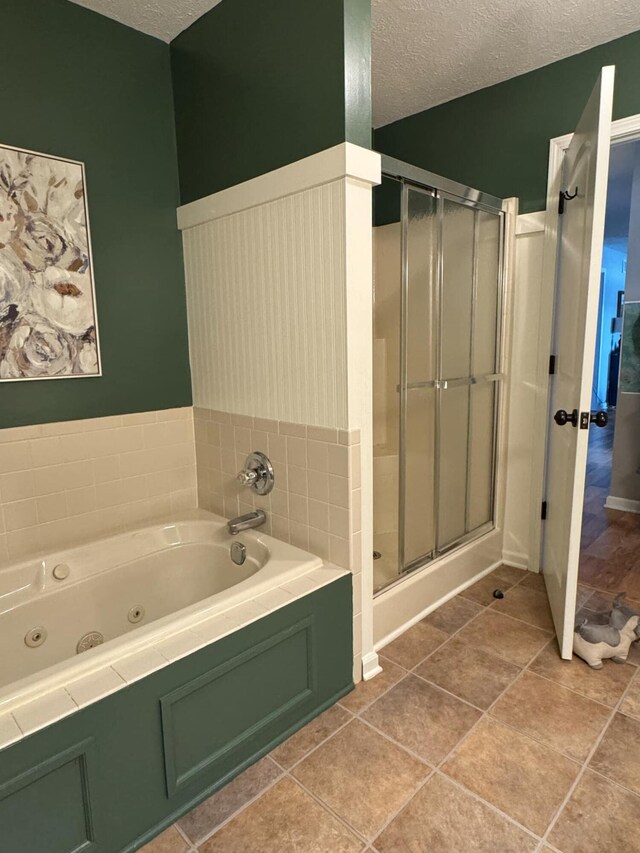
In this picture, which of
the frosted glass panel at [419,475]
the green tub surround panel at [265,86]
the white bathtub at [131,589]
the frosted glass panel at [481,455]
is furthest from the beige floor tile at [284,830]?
the green tub surround panel at [265,86]

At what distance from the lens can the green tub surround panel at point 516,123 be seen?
222cm

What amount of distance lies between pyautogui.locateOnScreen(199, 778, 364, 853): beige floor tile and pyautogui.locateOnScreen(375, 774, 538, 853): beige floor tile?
0.11 m

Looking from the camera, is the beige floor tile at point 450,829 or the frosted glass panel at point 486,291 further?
the frosted glass panel at point 486,291

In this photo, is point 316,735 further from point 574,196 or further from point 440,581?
point 574,196

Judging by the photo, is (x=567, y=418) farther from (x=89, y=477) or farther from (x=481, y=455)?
(x=89, y=477)

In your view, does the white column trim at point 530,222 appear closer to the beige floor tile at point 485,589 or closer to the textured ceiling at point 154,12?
the textured ceiling at point 154,12

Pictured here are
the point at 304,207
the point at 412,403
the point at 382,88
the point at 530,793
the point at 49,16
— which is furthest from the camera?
the point at 382,88

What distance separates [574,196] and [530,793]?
2.19 metres

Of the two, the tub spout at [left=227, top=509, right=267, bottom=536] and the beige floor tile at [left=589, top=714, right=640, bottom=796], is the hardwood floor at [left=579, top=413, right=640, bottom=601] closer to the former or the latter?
the beige floor tile at [left=589, top=714, right=640, bottom=796]

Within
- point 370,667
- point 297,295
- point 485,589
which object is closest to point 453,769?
point 370,667

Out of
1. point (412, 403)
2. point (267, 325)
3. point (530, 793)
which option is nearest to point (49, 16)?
point (267, 325)

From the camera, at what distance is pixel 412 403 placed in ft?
7.52

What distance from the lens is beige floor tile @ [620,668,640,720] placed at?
173 centimetres

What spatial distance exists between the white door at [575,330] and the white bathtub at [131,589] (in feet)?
3.33
